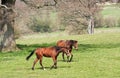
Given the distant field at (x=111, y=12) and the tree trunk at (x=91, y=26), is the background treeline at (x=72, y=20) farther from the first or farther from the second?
the tree trunk at (x=91, y=26)

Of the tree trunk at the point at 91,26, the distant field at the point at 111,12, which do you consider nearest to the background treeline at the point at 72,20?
the distant field at the point at 111,12

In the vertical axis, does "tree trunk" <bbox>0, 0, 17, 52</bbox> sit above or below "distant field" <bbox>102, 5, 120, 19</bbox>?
above

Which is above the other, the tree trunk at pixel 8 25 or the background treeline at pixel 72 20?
the tree trunk at pixel 8 25

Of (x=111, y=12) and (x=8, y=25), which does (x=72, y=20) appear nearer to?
(x=111, y=12)

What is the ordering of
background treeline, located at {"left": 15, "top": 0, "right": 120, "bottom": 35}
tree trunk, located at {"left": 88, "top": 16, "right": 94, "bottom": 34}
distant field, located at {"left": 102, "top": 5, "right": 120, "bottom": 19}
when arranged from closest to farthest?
1. background treeline, located at {"left": 15, "top": 0, "right": 120, "bottom": 35}
2. tree trunk, located at {"left": 88, "top": 16, "right": 94, "bottom": 34}
3. distant field, located at {"left": 102, "top": 5, "right": 120, "bottom": 19}

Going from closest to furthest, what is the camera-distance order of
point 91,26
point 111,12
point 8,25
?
point 8,25 → point 91,26 → point 111,12

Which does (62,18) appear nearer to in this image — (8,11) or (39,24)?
(39,24)

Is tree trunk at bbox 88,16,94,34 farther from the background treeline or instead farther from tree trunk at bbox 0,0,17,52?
tree trunk at bbox 0,0,17,52

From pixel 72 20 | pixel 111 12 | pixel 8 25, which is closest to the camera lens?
pixel 8 25

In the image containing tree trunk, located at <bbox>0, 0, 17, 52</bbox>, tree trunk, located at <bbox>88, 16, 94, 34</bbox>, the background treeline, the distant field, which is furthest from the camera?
the distant field

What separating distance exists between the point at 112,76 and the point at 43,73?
11.2 ft

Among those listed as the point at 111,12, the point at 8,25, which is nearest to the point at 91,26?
the point at 111,12

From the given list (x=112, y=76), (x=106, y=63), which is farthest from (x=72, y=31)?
(x=112, y=76)

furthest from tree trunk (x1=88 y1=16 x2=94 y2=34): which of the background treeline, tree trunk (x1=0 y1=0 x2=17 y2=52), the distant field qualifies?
tree trunk (x1=0 y1=0 x2=17 y2=52)
